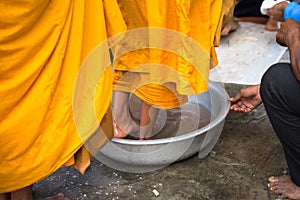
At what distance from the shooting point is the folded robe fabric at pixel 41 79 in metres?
1.60

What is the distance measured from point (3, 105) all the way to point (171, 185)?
0.93m

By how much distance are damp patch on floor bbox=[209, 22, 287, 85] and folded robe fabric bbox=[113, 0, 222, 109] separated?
3.08ft

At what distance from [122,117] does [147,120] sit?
125mm

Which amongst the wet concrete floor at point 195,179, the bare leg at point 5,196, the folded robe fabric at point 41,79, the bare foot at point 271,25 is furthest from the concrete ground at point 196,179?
the bare foot at point 271,25

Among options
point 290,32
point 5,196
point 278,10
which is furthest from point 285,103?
point 5,196

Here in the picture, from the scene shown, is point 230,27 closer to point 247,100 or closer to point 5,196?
point 247,100

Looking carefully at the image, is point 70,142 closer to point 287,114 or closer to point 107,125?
point 107,125

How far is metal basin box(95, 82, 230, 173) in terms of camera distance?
2.19 metres

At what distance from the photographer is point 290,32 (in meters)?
1.91

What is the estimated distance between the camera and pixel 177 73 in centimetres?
218

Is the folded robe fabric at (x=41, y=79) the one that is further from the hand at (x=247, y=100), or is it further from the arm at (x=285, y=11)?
the hand at (x=247, y=100)

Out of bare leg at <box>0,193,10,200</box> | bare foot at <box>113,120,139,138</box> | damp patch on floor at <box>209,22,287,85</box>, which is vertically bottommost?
damp patch on floor at <box>209,22,287,85</box>

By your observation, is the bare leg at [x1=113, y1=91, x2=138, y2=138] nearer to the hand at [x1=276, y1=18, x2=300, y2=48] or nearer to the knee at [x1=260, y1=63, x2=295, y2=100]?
the knee at [x1=260, y1=63, x2=295, y2=100]

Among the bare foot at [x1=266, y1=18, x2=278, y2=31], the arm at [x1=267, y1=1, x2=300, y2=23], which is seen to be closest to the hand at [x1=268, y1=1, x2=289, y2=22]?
the arm at [x1=267, y1=1, x2=300, y2=23]
